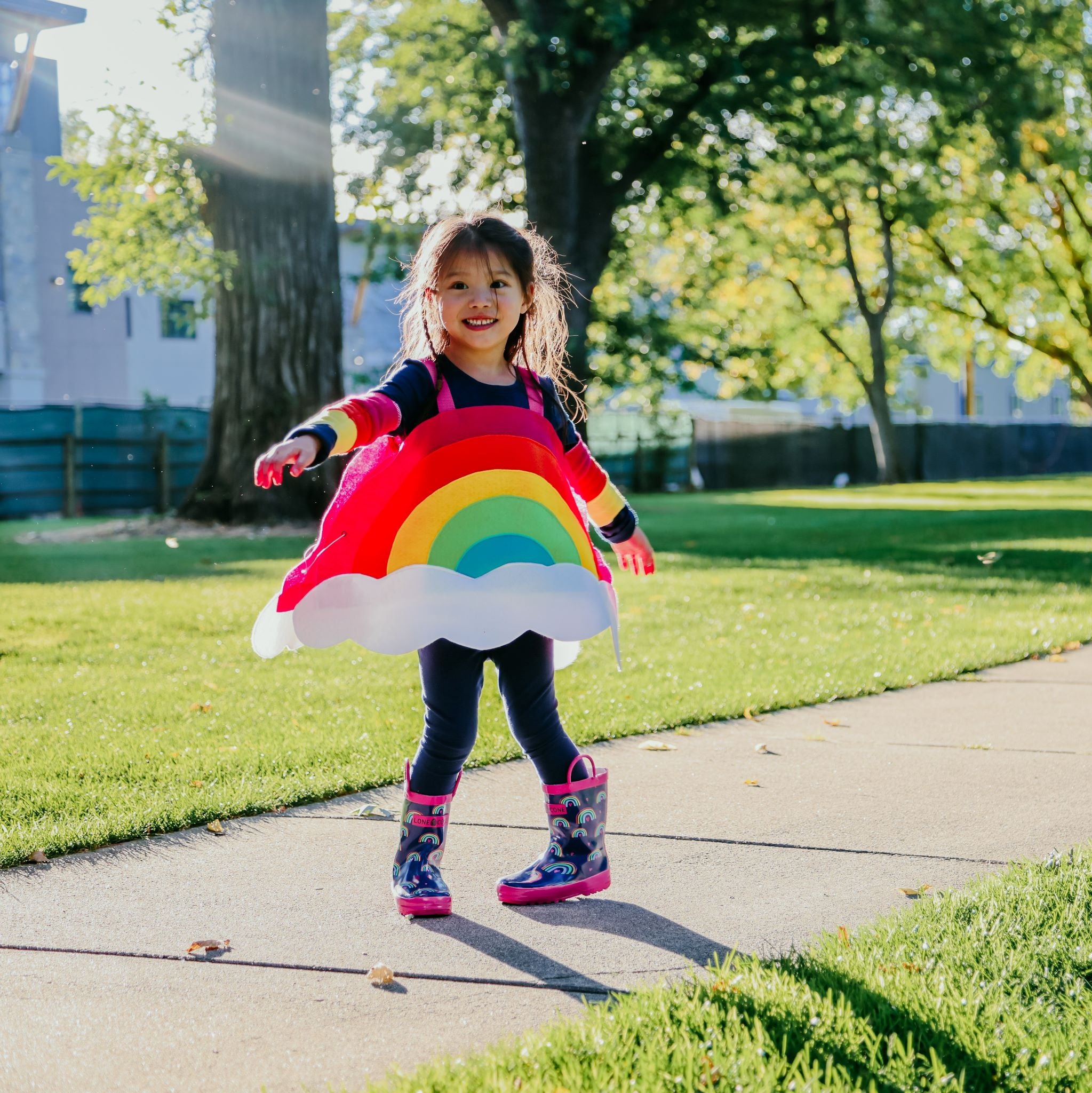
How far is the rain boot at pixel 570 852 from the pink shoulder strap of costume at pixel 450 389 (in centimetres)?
89

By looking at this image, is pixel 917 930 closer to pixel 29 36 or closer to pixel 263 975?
pixel 263 975

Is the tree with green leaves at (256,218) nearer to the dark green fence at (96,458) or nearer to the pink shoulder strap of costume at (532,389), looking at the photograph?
the dark green fence at (96,458)

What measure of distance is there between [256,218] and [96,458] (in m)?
8.12

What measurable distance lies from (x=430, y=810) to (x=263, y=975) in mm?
661

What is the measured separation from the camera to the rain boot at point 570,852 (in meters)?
3.13

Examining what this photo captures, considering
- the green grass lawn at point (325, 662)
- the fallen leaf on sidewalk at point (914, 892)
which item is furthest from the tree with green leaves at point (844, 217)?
the fallen leaf on sidewalk at point (914, 892)

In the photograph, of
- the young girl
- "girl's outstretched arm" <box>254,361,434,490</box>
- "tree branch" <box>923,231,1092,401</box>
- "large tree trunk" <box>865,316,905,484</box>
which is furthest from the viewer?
"tree branch" <box>923,231,1092,401</box>

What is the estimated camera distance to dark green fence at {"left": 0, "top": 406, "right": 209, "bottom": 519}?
68.2 ft

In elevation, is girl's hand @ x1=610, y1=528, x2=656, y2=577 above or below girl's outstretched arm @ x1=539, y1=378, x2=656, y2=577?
below

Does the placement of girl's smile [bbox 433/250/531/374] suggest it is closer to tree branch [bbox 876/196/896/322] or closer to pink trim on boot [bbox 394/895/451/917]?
pink trim on boot [bbox 394/895/451/917]

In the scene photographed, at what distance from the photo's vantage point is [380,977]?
2600 millimetres

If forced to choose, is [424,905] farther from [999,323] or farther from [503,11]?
[999,323]

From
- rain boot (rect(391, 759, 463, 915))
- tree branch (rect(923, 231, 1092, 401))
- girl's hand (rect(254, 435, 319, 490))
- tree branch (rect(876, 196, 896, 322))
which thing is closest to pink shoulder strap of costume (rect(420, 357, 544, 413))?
girl's hand (rect(254, 435, 319, 490))

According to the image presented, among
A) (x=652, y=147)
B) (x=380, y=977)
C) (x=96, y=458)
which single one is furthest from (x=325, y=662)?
(x=96, y=458)
